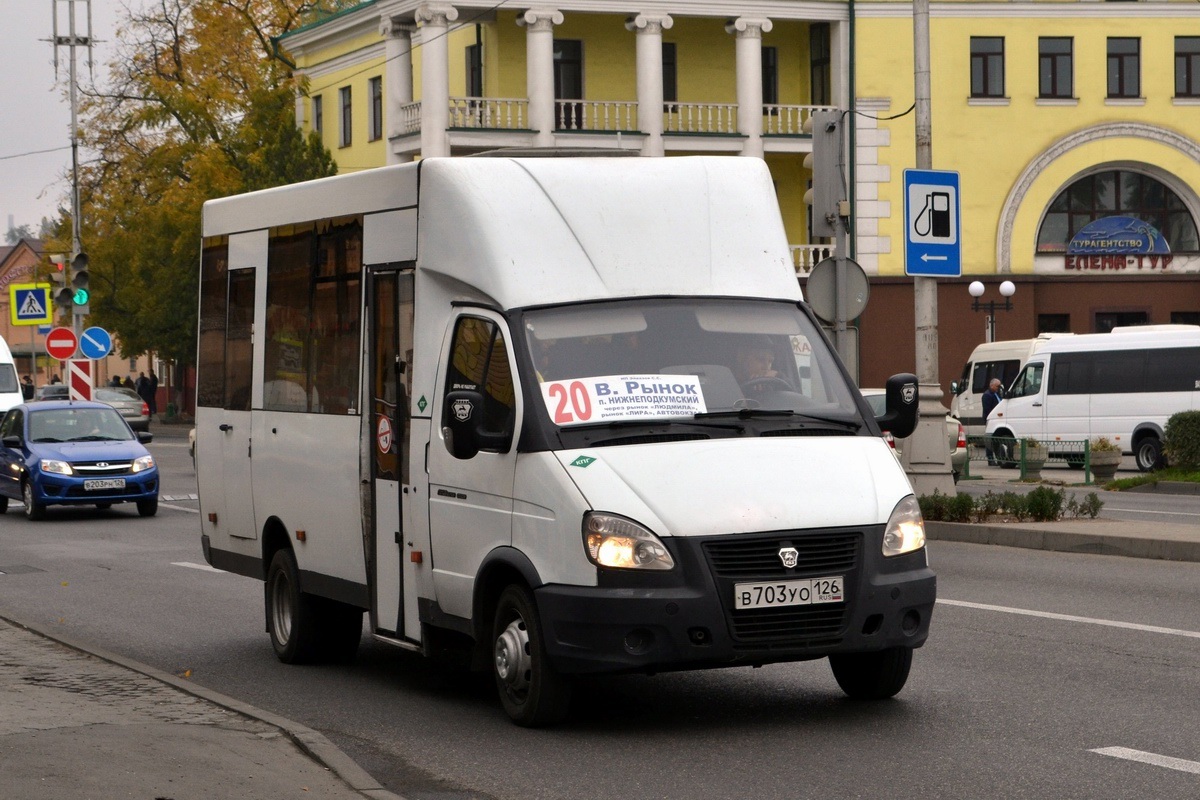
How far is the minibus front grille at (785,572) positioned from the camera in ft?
26.8

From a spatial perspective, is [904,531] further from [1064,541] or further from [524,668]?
[1064,541]

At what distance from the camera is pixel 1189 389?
116 ft

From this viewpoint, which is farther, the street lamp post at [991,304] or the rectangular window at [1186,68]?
the rectangular window at [1186,68]

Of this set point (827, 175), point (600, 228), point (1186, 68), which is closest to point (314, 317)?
point (600, 228)

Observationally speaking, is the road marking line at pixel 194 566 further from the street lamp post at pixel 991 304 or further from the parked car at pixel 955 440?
the street lamp post at pixel 991 304

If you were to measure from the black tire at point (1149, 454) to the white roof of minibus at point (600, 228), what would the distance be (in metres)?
27.1

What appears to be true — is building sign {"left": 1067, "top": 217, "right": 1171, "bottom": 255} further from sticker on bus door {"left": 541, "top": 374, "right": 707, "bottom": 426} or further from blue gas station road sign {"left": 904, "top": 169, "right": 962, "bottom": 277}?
sticker on bus door {"left": 541, "top": 374, "right": 707, "bottom": 426}

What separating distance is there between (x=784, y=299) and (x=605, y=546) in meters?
A: 1.97

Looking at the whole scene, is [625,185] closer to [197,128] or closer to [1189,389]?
[1189,389]

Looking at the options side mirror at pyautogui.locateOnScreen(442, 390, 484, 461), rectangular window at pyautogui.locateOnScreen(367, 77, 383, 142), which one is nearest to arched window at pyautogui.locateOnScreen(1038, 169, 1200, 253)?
rectangular window at pyautogui.locateOnScreen(367, 77, 383, 142)

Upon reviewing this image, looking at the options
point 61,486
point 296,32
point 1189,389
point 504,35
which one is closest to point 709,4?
point 504,35

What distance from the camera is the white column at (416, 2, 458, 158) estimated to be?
46.7m

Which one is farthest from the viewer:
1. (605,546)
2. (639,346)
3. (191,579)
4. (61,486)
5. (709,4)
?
(709,4)

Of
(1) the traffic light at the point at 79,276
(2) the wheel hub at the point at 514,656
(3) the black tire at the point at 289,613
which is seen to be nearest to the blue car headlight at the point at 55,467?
(1) the traffic light at the point at 79,276
